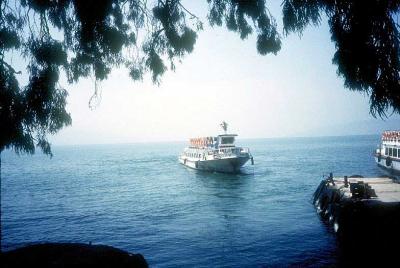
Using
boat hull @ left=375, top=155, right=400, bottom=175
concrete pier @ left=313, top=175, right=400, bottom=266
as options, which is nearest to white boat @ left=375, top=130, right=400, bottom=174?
boat hull @ left=375, top=155, right=400, bottom=175

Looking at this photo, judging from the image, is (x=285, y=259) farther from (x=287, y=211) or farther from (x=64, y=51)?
(x=64, y=51)

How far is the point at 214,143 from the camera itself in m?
59.7

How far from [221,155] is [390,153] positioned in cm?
2917

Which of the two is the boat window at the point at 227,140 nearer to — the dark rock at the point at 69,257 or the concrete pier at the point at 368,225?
the concrete pier at the point at 368,225

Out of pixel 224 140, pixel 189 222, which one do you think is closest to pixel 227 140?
pixel 224 140

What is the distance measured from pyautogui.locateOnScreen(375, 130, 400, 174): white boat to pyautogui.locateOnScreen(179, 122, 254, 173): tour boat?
22.6m

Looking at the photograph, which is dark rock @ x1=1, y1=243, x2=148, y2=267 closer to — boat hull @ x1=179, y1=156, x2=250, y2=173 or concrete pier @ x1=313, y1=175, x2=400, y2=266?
concrete pier @ x1=313, y1=175, x2=400, y2=266

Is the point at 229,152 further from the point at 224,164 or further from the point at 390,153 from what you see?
the point at 390,153

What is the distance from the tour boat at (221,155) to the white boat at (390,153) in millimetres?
22584

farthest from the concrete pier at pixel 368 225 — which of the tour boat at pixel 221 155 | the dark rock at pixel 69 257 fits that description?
the tour boat at pixel 221 155

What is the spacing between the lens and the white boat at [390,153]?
166 ft

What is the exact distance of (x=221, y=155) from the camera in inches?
2261

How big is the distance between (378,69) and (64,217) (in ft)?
106

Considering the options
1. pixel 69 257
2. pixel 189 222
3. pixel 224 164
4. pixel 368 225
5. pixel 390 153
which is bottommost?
pixel 189 222
